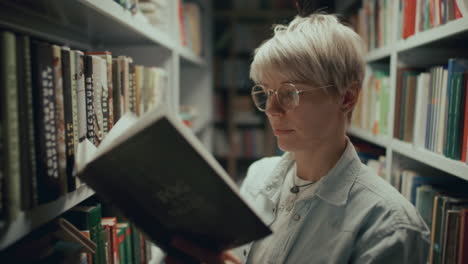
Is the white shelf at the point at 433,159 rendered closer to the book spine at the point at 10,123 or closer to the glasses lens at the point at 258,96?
the glasses lens at the point at 258,96

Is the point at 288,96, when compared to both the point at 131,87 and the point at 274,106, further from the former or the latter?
the point at 131,87

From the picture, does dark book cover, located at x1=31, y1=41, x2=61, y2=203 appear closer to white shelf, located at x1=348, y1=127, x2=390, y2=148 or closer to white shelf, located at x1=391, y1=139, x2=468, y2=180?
white shelf, located at x1=391, y1=139, x2=468, y2=180

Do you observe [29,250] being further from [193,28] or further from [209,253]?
[193,28]

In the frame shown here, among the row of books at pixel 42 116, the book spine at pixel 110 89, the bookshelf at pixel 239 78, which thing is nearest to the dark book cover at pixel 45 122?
the row of books at pixel 42 116

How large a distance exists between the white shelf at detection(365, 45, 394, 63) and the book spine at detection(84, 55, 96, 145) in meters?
1.22

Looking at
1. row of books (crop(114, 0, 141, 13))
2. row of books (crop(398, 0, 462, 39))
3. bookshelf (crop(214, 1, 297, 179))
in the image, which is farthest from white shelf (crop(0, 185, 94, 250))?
bookshelf (crop(214, 1, 297, 179))

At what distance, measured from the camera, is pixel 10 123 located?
1.50ft

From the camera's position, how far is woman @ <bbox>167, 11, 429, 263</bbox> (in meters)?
0.73

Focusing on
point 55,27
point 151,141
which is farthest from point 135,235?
point 55,27

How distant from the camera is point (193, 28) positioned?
2.24 metres

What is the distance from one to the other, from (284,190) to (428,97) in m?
0.61

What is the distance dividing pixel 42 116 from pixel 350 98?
0.77 meters

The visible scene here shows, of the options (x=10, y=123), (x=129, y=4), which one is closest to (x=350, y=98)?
(x=129, y=4)

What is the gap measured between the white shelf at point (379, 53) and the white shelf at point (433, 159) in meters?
0.41
